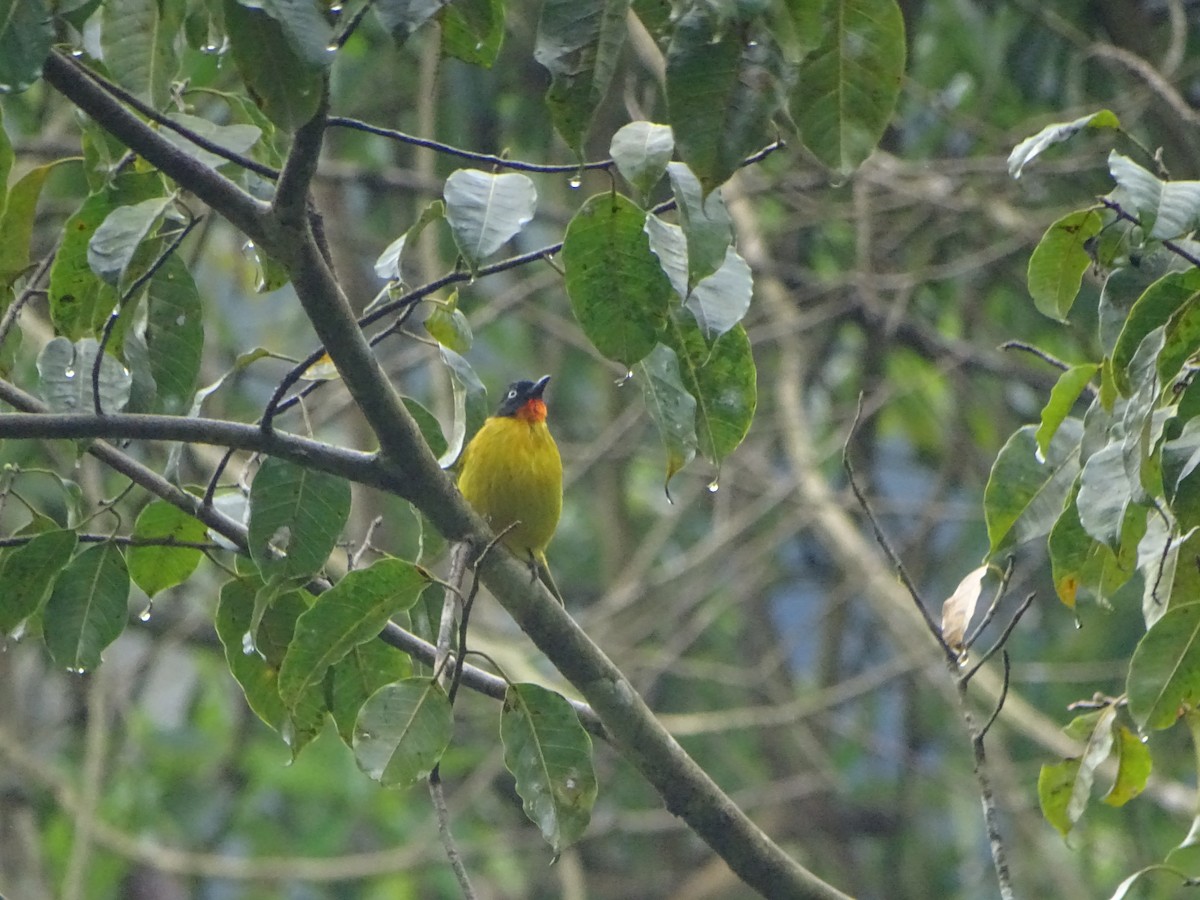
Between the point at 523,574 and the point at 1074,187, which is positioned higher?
the point at 523,574

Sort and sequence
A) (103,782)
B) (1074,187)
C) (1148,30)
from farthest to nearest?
(103,782)
(1074,187)
(1148,30)

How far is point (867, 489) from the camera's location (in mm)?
7332

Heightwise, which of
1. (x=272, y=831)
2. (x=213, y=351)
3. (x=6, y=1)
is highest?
(x=6, y=1)

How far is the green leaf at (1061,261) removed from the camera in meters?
2.19

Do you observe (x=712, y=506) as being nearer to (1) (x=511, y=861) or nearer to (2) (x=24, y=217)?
(1) (x=511, y=861)

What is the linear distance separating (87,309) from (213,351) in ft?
17.3

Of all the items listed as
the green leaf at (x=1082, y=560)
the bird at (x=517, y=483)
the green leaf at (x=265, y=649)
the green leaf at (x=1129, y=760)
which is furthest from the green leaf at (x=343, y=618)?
the bird at (x=517, y=483)

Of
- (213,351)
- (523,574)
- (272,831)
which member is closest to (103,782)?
(272,831)

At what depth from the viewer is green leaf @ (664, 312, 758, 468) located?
2162mm

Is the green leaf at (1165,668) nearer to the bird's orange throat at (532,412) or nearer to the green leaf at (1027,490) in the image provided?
the green leaf at (1027,490)

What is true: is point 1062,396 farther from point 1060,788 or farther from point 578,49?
point 578,49

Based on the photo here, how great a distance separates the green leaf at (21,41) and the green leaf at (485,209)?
1.56ft

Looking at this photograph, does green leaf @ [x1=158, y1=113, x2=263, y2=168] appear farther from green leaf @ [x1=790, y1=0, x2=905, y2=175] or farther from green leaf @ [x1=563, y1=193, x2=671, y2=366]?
green leaf @ [x1=790, y1=0, x2=905, y2=175]

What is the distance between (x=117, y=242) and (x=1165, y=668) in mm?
1463
